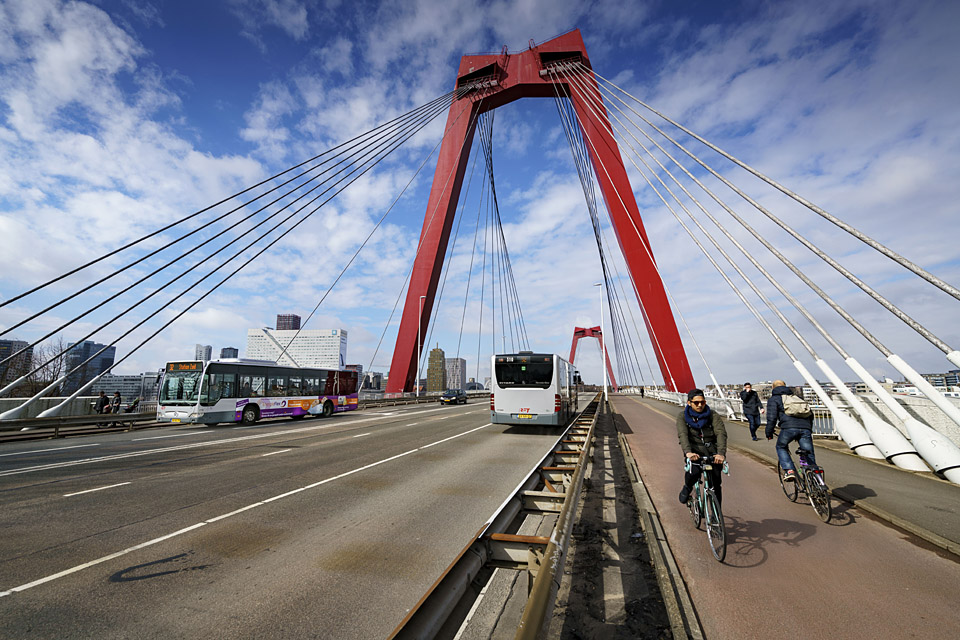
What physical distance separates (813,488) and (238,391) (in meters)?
19.2

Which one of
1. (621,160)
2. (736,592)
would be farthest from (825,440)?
(621,160)

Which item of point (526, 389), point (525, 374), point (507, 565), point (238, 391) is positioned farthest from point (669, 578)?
point (238, 391)

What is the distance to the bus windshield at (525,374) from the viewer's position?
14.1 m

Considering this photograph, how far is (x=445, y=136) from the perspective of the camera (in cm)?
2439

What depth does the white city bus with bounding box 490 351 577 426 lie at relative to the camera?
45.4ft

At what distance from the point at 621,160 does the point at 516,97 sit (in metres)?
8.31

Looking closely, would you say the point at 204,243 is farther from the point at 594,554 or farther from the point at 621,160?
the point at 621,160

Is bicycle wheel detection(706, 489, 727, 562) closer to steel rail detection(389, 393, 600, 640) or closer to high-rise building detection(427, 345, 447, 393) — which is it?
steel rail detection(389, 393, 600, 640)

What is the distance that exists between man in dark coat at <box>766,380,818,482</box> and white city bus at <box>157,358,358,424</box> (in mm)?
18327

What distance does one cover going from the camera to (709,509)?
4.45 meters

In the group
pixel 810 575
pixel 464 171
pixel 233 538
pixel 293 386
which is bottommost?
pixel 810 575

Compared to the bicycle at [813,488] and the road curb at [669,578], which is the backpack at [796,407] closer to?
the bicycle at [813,488]

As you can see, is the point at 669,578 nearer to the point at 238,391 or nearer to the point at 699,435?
the point at 699,435

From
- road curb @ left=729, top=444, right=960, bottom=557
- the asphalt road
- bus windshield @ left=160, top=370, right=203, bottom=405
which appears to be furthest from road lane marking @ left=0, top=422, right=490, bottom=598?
bus windshield @ left=160, top=370, right=203, bottom=405
